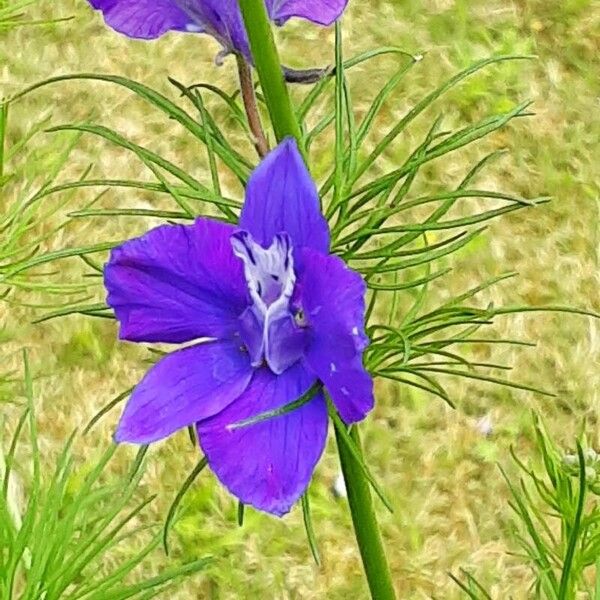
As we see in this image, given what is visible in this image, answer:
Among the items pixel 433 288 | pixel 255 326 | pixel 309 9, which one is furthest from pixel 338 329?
pixel 433 288

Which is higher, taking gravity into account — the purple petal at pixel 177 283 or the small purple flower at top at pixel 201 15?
the small purple flower at top at pixel 201 15

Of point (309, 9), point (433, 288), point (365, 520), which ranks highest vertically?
point (433, 288)

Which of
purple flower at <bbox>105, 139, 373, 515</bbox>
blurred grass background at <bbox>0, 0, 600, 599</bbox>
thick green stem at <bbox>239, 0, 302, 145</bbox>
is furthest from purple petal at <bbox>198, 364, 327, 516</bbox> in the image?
blurred grass background at <bbox>0, 0, 600, 599</bbox>

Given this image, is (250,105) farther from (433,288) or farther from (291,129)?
(433,288)

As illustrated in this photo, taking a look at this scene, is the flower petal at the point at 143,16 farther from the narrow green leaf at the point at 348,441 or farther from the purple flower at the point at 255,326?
the narrow green leaf at the point at 348,441

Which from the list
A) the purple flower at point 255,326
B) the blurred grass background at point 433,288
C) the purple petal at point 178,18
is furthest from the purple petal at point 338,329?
the blurred grass background at point 433,288

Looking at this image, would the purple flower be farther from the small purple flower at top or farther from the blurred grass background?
the blurred grass background
